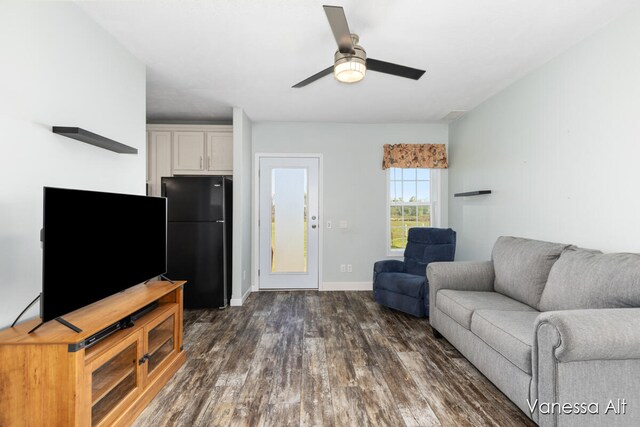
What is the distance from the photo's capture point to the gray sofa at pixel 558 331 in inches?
57.3

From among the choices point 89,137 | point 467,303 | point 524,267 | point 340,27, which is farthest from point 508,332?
point 89,137

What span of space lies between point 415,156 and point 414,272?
5.71 ft

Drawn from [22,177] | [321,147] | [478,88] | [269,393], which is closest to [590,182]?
[478,88]

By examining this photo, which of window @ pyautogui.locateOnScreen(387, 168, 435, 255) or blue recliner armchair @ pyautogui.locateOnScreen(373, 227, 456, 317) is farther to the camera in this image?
window @ pyautogui.locateOnScreen(387, 168, 435, 255)

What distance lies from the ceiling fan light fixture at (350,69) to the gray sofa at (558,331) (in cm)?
172

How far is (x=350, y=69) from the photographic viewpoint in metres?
1.98

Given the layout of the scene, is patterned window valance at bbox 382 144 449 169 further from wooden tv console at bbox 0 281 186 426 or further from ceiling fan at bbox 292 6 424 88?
wooden tv console at bbox 0 281 186 426

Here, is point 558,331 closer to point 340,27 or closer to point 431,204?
point 340,27

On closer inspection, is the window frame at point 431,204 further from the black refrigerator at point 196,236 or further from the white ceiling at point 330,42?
the black refrigerator at point 196,236

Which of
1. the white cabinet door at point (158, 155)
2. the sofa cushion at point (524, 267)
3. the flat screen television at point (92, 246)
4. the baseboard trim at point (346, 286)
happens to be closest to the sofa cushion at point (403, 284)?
the sofa cushion at point (524, 267)

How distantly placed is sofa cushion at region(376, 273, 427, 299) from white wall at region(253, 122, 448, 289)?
0.90 m

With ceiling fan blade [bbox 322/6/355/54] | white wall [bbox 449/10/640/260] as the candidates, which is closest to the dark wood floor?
white wall [bbox 449/10/640/260]

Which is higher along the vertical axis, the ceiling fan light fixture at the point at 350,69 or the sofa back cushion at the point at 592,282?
the ceiling fan light fixture at the point at 350,69

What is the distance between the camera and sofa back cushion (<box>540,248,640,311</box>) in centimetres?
174
